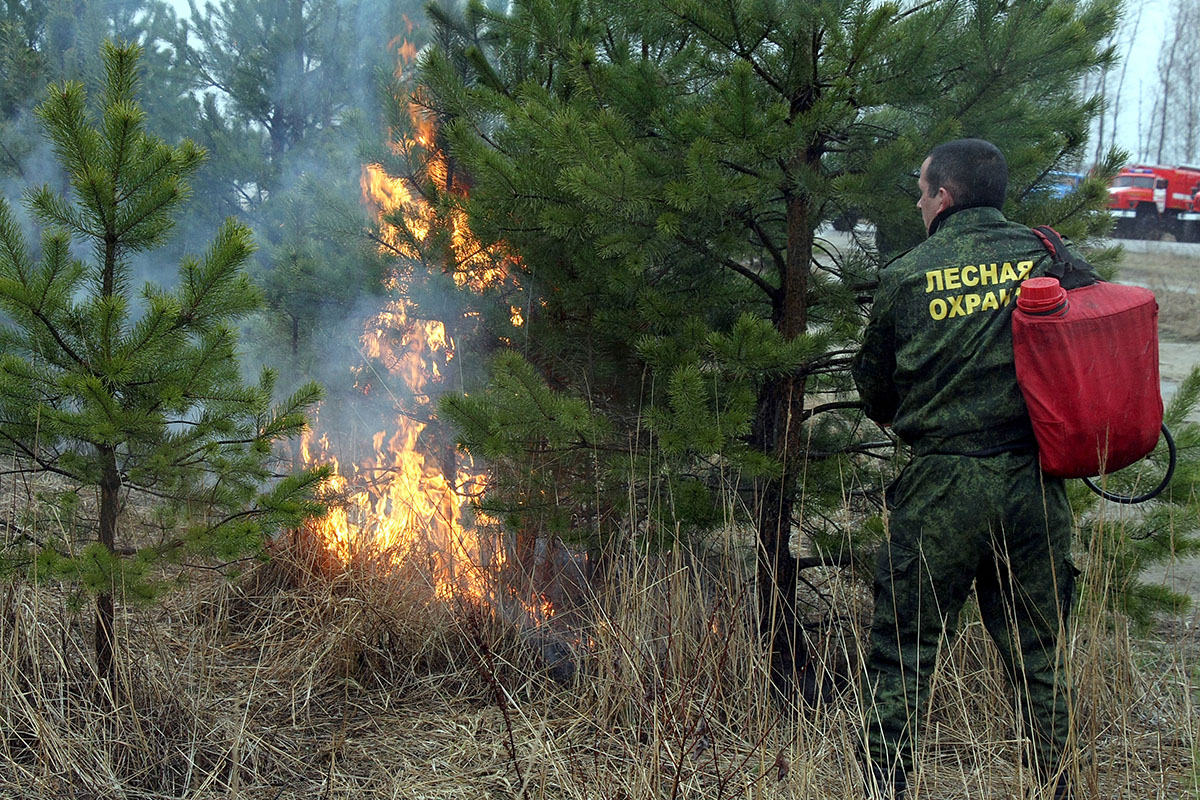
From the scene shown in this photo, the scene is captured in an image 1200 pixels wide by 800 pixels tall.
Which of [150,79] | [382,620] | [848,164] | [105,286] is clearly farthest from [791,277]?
[150,79]

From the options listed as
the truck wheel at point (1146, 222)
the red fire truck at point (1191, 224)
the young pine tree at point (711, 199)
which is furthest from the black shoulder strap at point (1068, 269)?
the red fire truck at point (1191, 224)

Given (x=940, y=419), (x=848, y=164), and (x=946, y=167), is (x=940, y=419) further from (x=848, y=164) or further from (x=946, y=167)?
(x=848, y=164)

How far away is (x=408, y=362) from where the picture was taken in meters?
5.67

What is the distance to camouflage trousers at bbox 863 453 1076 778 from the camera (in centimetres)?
309

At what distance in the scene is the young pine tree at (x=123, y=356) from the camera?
3146mm

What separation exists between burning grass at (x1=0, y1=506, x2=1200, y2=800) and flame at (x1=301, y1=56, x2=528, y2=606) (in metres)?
0.20

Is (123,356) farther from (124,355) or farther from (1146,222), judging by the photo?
(1146,222)

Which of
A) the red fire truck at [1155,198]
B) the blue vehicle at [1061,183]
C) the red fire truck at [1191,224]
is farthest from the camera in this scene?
the red fire truck at [1191,224]

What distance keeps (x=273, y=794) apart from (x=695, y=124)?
286 cm

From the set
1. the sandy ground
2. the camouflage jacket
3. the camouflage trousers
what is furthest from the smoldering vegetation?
the sandy ground

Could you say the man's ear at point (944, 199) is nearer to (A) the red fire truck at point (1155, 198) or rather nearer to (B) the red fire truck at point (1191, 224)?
(A) the red fire truck at point (1155, 198)

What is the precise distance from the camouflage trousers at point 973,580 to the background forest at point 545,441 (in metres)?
0.15

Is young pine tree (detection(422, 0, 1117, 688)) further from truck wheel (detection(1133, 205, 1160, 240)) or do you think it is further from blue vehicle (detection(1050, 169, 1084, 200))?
truck wheel (detection(1133, 205, 1160, 240))

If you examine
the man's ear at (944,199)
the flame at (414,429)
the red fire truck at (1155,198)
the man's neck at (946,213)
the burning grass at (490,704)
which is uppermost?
the red fire truck at (1155,198)
